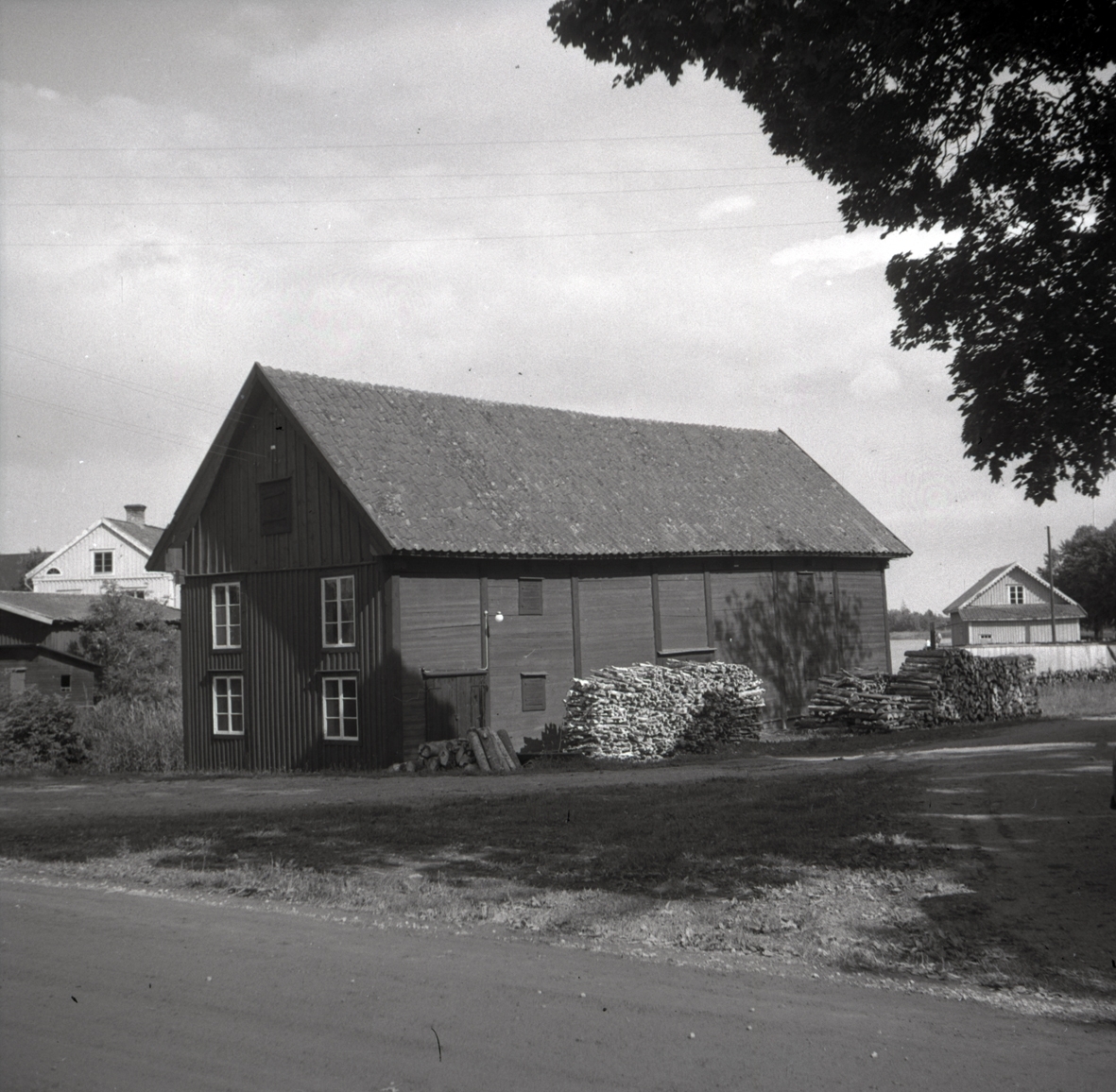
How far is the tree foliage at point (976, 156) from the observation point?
1145cm

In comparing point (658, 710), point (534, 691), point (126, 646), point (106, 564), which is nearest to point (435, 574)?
point (534, 691)

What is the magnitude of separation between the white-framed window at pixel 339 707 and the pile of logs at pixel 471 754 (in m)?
2.11

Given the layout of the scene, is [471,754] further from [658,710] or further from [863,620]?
[863,620]

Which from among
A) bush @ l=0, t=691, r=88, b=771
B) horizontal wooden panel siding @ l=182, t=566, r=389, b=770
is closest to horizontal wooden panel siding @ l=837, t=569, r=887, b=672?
horizontal wooden panel siding @ l=182, t=566, r=389, b=770

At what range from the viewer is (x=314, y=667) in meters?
26.3

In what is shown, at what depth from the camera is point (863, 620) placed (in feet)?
118

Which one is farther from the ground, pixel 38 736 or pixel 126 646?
pixel 126 646

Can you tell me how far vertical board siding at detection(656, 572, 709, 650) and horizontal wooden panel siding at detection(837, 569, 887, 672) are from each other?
20.0ft

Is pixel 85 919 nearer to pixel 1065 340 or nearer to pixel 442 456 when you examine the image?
pixel 1065 340

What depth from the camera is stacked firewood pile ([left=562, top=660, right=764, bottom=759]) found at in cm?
2478

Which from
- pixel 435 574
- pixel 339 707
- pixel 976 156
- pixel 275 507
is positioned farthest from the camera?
pixel 275 507

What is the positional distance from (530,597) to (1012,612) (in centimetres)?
6128

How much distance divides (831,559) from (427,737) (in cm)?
1543

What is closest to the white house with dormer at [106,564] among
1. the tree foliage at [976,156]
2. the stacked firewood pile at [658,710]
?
the stacked firewood pile at [658,710]
